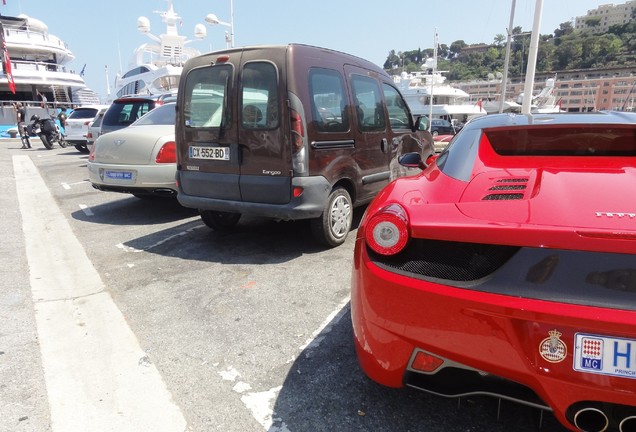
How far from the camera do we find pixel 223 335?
2.78 metres

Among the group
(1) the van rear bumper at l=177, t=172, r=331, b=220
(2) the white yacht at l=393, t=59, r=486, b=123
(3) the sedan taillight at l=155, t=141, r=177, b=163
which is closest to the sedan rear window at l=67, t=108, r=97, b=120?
(3) the sedan taillight at l=155, t=141, r=177, b=163

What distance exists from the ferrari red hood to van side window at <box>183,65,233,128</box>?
9.62 feet

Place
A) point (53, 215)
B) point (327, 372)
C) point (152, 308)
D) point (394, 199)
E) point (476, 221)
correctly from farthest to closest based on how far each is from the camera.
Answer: point (53, 215) → point (152, 308) → point (327, 372) → point (394, 199) → point (476, 221)

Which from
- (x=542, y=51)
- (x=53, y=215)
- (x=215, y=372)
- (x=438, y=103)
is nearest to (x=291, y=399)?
(x=215, y=372)

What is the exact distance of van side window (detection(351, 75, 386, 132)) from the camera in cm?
475

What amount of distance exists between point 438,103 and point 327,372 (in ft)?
150

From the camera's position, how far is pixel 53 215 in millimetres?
6254

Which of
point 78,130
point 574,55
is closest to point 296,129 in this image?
point 78,130

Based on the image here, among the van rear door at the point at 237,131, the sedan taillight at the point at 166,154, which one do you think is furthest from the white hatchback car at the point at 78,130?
the van rear door at the point at 237,131

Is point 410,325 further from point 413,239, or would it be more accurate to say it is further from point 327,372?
point 327,372

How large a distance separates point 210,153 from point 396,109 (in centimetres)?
256

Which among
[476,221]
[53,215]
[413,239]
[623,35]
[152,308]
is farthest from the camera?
[623,35]

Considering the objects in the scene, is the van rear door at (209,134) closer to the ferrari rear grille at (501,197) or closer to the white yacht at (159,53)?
the ferrari rear grille at (501,197)

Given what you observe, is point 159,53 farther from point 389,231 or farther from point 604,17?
point 604,17
